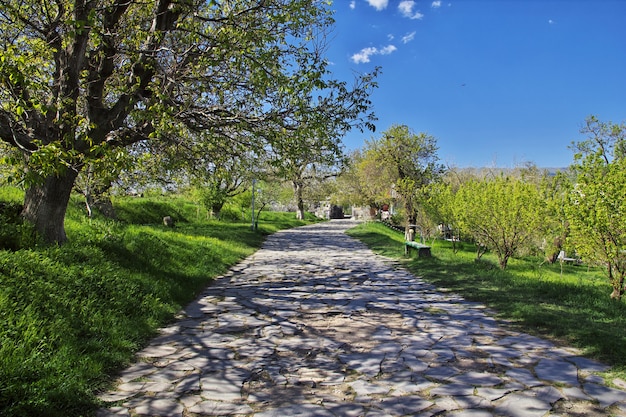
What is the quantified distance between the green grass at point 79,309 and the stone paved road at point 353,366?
29 centimetres

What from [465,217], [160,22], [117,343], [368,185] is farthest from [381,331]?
[368,185]

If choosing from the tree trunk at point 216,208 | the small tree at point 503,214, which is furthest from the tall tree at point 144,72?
the tree trunk at point 216,208

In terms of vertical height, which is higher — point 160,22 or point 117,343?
point 160,22

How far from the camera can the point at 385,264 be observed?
11992mm

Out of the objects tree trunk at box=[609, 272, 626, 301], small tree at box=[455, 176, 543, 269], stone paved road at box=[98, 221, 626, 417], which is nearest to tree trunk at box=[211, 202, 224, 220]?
small tree at box=[455, 176, 543, 269]

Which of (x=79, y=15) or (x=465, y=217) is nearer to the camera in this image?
(x=79, y=15)

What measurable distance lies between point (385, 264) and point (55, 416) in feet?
32.1

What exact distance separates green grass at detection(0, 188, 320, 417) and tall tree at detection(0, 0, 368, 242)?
4.30ft

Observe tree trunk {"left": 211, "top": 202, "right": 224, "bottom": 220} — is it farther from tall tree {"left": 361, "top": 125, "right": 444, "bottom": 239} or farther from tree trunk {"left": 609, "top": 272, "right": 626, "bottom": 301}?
tree trunk {"left": 609, "top": 272, "right": 626, "bottom": 301}

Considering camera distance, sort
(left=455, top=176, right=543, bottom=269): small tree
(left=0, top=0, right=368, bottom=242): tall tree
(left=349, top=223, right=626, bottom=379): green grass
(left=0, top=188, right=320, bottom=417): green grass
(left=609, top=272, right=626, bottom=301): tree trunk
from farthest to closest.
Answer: (left=455, top=176, right=543, bottom=269): small tree
(left=609, top=272, right=626, bottom=301): tree trunk
(left=0, top=0, right=368, bottom=242): tall tree
(left=349, top=223, right=626, bottom=379): green grass
(left=0, top=188, right=320, bottom=417): green grass

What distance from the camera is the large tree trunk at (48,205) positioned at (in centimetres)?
712

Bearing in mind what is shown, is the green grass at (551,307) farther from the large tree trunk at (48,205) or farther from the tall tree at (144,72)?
the large tree trunk at (48,205)

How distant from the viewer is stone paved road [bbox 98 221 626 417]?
3381 mm

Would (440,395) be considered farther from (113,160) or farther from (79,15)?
(79,15)
